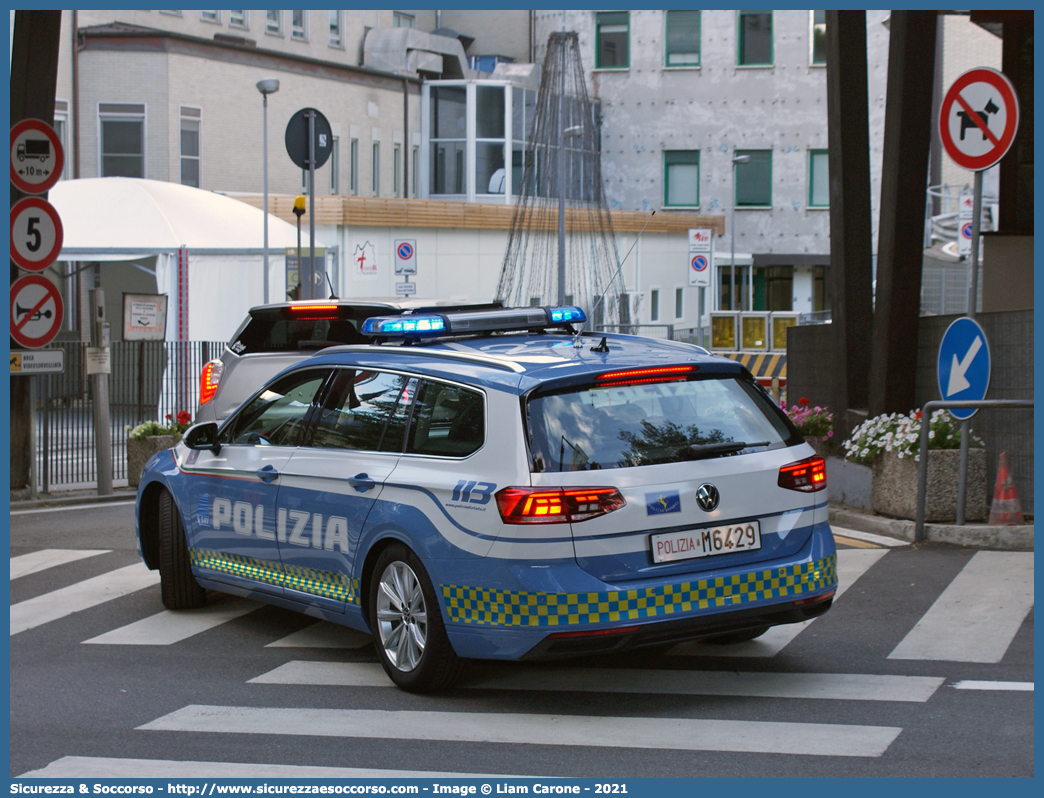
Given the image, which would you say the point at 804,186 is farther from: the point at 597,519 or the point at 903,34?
the point at 597,519

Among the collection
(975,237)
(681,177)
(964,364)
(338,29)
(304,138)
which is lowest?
(964,364)

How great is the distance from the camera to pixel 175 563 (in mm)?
8430

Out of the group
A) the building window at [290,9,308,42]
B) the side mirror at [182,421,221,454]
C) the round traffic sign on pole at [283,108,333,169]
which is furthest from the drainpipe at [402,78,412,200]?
the side mirror at [182,421,221,454]

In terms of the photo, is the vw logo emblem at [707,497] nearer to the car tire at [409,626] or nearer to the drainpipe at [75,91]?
the car tire at [409,626]

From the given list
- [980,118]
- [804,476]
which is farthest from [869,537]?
[804,476]

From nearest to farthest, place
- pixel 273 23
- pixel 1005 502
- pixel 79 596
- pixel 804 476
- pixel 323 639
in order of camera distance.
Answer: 1. pixel 804 476
2. pixel 323 639
3. pixel 79 596
4. pixel 1005 502
5. pixel 273 23

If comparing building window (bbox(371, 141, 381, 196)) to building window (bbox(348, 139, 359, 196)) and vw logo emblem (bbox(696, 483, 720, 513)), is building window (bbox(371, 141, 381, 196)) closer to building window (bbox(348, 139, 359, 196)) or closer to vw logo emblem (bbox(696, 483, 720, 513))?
building window (bbox(348, 139, 359, 196))

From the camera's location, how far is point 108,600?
29.6ft

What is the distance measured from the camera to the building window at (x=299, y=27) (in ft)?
156

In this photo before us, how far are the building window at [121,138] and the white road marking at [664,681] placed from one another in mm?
34115

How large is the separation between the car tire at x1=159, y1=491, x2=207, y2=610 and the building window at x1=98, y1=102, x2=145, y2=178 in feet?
105

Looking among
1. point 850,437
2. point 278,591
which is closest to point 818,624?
point 278,591

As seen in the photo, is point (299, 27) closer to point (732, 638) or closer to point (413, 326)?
point (413, 326)

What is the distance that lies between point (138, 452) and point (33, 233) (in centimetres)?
335
